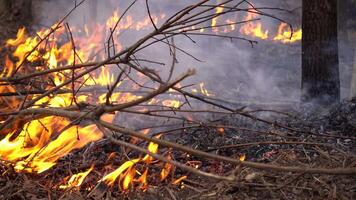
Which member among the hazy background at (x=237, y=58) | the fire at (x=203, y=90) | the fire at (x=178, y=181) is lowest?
the fire at (x=178, y=181)

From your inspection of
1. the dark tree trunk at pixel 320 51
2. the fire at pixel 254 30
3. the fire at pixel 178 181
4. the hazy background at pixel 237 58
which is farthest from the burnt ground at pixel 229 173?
the fire at pixel 254 30

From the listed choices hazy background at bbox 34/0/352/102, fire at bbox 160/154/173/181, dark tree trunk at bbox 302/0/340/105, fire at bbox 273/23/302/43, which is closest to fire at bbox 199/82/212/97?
hazy background at bbox 34/0/352/102

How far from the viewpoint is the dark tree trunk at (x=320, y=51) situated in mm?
5605

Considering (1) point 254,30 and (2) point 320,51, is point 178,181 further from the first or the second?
(1) point 254,30

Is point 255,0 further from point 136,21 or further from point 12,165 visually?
point 12,165

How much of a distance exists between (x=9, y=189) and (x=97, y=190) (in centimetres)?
65

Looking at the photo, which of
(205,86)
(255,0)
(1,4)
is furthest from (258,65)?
(1,4)

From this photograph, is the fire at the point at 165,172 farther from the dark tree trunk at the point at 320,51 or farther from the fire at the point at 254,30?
the fire at the point at 254,30

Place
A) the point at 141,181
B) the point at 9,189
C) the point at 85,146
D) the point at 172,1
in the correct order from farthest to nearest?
the point at 172,1 → the point at 85,146 → the point at 141,181 → the point at 9,189

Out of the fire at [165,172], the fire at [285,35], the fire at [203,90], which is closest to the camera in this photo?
the fire at [165,172]

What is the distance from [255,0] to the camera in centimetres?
1154

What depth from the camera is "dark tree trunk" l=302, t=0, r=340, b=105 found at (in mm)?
5605

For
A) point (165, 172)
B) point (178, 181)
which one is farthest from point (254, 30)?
→ point (178, 181)

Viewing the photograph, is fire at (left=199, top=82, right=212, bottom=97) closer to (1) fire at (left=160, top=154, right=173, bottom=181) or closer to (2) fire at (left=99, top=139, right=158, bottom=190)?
(1) fire at (left=160, top=154, right=173, bottom=181)
